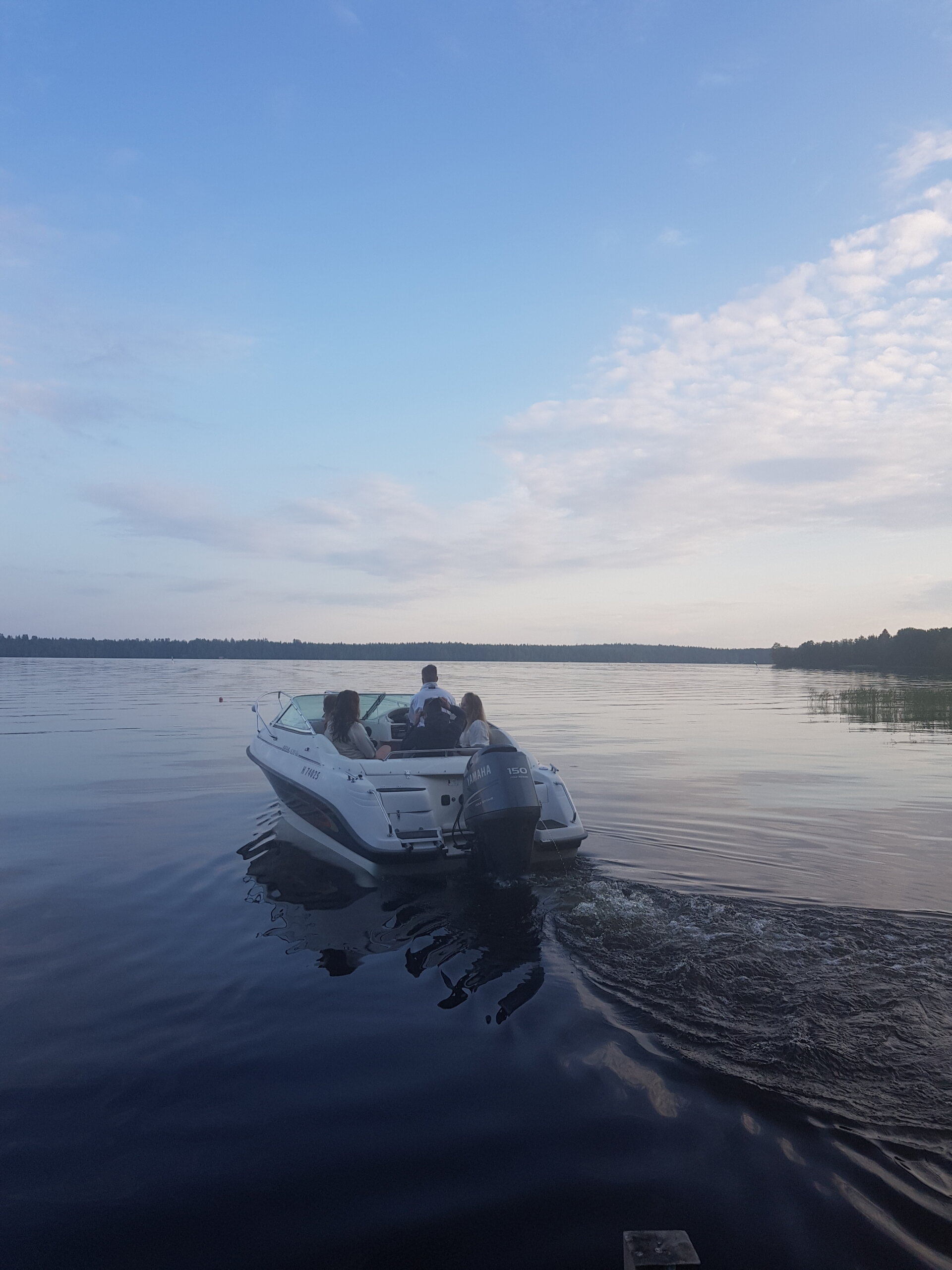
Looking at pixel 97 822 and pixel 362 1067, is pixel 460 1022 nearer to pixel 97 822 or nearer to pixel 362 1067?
pixel 362 1067

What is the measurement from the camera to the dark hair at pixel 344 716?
29.0 feet

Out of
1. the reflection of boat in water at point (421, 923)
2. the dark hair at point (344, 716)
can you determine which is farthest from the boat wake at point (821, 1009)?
the dark hair at point (344, 716)

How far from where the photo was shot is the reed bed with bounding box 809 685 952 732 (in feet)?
88.2

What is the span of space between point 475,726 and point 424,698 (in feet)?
4.16

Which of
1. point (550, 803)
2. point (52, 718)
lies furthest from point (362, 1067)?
point (52, 718)

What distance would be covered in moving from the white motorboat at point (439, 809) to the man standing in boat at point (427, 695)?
0.82m

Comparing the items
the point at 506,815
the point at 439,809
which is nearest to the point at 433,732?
the point at 439,809

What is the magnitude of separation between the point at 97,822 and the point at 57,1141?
7.96m

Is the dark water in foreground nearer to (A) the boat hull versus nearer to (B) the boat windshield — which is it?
(A) the boat hull

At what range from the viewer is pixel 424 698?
962 centimetres

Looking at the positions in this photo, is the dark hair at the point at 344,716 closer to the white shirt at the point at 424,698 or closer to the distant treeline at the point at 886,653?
the white shirt at the point at 424,698

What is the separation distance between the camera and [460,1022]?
4684 millimetres

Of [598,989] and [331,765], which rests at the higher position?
[331,765]

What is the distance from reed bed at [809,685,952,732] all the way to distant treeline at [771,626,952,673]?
43206mm
